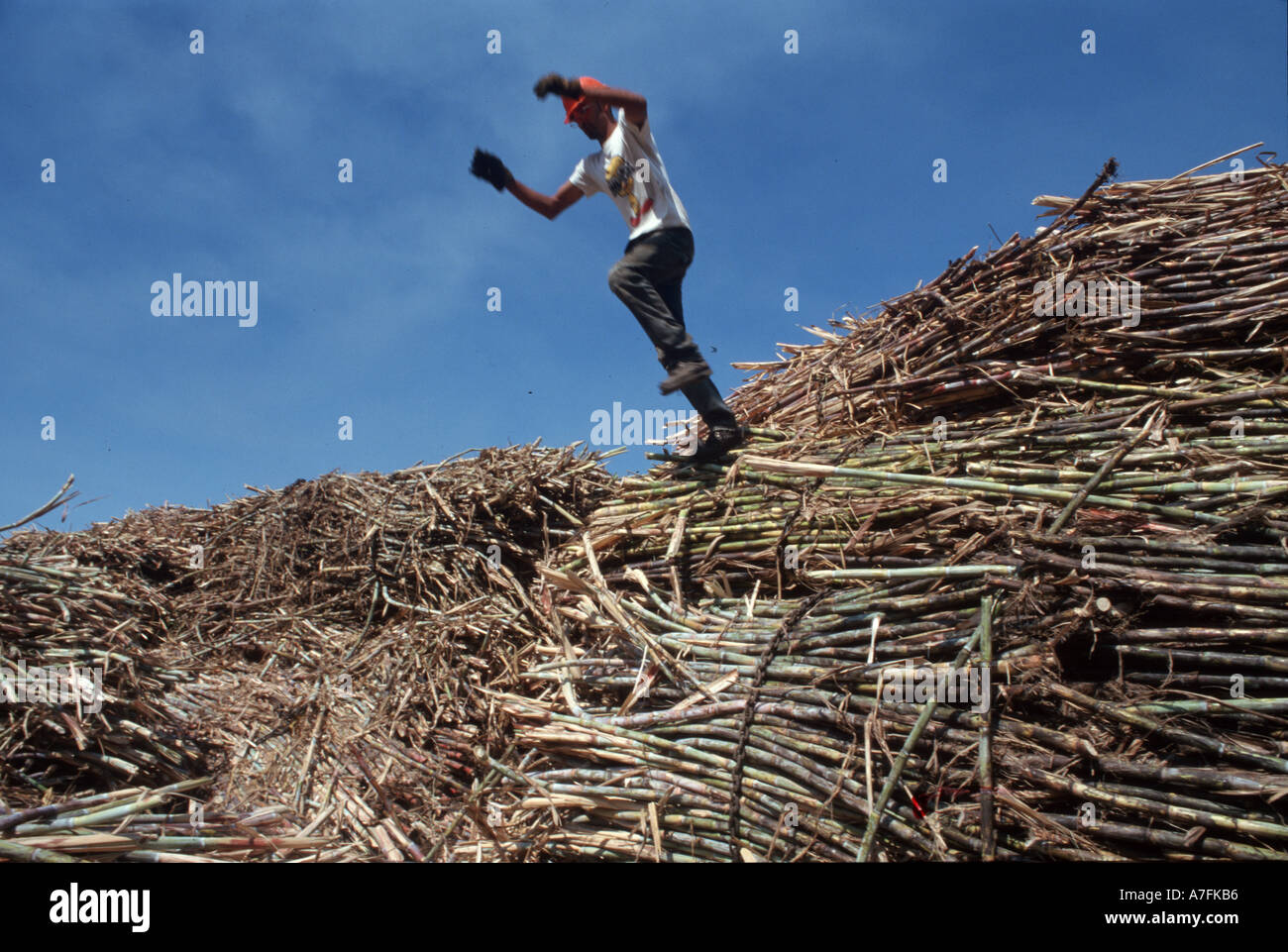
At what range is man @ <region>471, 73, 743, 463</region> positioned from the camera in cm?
509

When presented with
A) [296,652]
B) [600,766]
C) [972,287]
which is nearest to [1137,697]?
[600,766]

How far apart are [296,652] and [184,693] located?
78 cm

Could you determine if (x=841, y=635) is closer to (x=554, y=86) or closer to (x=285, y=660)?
(x=554, y=86)

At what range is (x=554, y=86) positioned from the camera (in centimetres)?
501

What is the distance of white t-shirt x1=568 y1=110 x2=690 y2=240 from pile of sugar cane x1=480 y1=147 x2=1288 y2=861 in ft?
4.78

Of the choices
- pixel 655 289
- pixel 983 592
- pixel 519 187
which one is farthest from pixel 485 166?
pixel 983 592

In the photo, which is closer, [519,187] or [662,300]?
[662,300]

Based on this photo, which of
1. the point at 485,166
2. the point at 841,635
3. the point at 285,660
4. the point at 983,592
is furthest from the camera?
the point at 285,660

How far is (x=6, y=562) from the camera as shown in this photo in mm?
4746

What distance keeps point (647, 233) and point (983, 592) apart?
9.95 ft

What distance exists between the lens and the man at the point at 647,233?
16.7 feet

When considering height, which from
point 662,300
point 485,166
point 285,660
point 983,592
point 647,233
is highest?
point 485,166

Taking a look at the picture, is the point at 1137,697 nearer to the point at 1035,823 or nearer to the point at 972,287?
the point at 1035,823

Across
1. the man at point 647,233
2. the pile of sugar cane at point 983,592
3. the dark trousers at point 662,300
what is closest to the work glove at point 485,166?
the man at point 647,233
